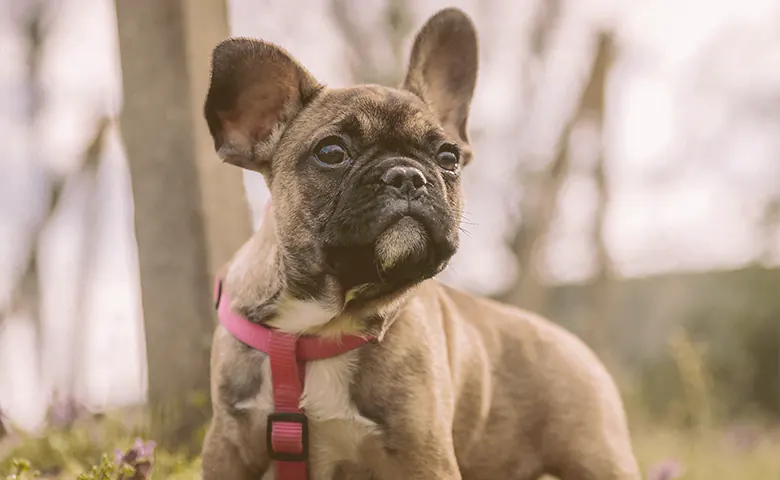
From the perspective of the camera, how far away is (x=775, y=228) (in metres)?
13.4

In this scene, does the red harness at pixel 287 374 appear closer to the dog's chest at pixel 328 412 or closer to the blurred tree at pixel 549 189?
the dog's chest at pixel 328 412

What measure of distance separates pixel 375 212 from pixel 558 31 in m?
7.89

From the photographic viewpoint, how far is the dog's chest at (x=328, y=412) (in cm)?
337

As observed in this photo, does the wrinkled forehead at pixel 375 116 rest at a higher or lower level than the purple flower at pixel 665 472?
higher

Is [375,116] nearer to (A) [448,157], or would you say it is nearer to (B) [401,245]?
(A) [448,157]

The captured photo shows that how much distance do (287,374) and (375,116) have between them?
45.5 inches

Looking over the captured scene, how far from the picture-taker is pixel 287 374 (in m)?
3.38

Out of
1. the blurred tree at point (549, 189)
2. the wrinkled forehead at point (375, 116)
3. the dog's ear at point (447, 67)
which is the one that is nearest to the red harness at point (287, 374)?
the wrinkled forehead at point (375, 116)

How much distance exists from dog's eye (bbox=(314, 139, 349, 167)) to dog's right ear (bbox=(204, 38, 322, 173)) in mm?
376

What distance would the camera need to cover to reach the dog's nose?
3055 millimetres

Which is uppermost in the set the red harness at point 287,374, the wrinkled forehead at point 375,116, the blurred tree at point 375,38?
the blurred tree at point 375,38

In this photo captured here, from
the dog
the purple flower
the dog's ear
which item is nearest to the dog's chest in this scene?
the dog

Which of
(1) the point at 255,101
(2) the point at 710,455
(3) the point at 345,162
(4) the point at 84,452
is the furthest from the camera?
(2) the point at 710,455

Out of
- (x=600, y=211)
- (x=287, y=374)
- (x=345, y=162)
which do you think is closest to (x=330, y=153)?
(x=345, y=162)
